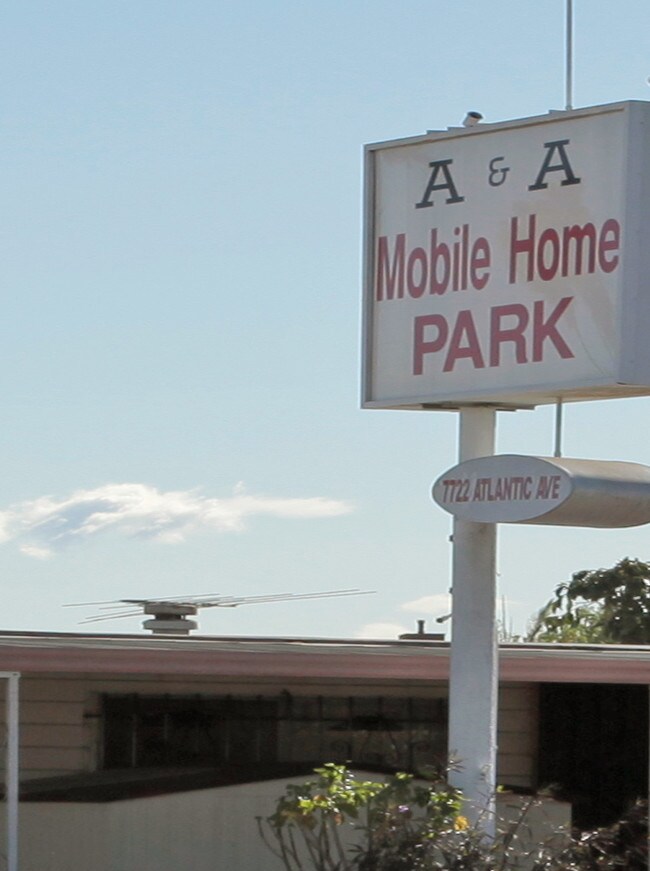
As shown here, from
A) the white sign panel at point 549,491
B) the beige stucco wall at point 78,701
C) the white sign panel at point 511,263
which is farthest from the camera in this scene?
the beige stucco wall at point 78,701

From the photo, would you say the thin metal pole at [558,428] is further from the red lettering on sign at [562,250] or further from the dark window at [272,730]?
the dark window at [272,730]

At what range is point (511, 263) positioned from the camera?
43.3ft

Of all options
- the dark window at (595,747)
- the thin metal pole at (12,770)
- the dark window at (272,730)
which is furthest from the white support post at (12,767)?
the dark window at (595,747)

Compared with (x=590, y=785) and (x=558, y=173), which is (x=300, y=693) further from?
(x=558, y=173)

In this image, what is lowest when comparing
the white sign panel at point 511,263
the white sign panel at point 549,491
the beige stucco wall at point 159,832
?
the beige stucco wall at point 159,832

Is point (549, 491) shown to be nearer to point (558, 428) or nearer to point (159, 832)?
point (558, 428)

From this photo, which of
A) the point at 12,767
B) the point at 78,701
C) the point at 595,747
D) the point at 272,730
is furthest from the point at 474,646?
the point at 78,701

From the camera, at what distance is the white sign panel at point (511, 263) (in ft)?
41.3

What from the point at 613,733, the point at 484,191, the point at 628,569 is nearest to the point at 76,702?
the point at 613,733

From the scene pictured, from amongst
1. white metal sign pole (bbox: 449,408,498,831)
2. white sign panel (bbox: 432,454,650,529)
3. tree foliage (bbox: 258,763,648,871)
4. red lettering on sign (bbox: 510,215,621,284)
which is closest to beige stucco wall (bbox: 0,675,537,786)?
tree foliage (bbox: 258,763,648,871)

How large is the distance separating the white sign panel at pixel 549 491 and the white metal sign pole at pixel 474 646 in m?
0.43

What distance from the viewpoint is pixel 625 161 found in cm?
1256

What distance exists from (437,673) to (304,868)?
192 cm

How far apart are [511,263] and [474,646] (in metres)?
2.78
